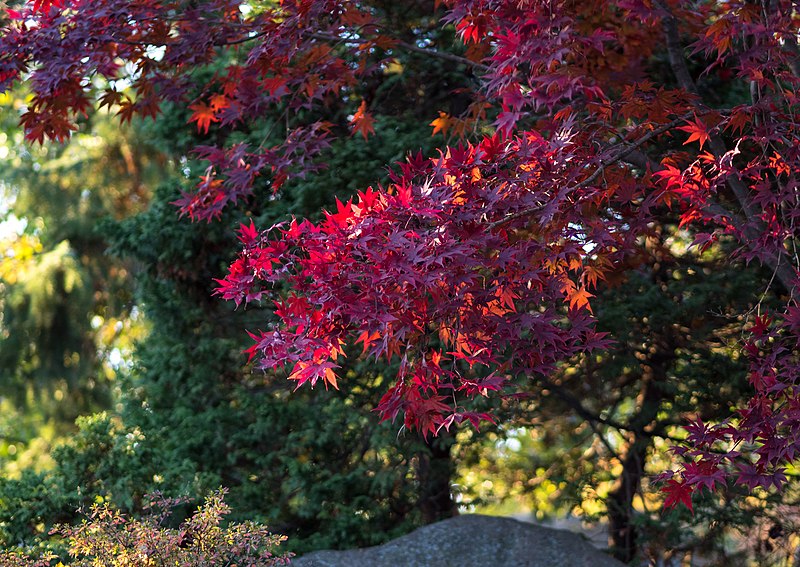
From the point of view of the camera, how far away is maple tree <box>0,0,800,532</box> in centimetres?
316

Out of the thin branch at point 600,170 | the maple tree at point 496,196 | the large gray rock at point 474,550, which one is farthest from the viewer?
the large gray rock at point 474,550

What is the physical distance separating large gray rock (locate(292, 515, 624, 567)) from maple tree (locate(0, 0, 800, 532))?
3.60 feet

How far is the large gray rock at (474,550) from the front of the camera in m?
4.91

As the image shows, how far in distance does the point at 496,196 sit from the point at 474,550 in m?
2.54

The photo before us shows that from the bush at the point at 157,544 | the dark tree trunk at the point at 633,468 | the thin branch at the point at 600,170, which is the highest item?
the thin branch at the point at 600,170

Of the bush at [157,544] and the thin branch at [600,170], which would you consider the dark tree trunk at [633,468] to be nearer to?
the thin branch at [600,170]

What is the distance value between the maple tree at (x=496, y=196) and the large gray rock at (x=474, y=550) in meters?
1.10

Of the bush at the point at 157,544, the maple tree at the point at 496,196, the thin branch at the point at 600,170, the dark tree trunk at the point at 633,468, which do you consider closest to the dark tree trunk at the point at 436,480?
the maple tree at the point at 496,196

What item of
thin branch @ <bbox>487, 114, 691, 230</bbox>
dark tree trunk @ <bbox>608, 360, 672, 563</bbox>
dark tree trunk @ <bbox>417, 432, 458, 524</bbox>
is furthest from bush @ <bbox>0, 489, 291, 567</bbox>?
dark tree trunk @ <bbox>608, 360, 672, 563</bbox>

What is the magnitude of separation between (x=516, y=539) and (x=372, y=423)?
1.17m

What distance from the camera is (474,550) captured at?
5.04 m

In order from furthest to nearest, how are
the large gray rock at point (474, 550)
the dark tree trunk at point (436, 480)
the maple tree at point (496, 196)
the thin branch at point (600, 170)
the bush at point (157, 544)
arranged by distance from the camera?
the dark tree trunk at point (436, 480)
the large gray rock at point (474, 550)
the bush at point (157, 544)
the thin branch at point (600, 170)
the maple tree at point (496, 196)

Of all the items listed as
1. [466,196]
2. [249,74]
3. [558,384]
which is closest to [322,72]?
[249,74]

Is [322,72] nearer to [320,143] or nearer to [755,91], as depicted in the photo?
[320,143]
